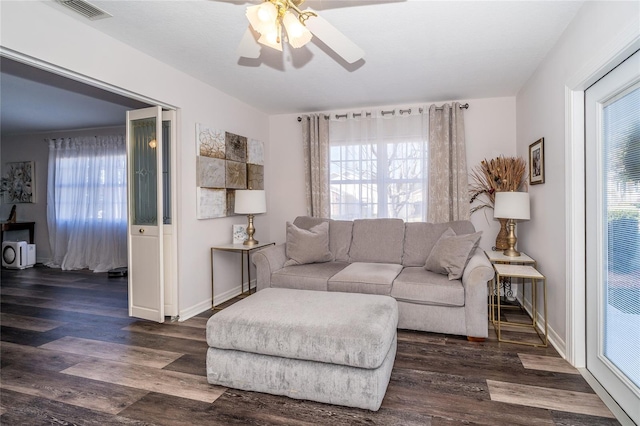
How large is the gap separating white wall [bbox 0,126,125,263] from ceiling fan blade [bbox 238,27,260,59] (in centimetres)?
614

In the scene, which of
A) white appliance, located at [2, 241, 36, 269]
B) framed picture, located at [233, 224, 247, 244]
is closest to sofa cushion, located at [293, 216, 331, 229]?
framed picture, located at [233, 224, 247, 244]

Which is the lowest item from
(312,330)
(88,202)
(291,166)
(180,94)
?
(312,330)

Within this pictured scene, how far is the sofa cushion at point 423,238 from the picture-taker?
384cm

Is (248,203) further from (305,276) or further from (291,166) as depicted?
(291,166)

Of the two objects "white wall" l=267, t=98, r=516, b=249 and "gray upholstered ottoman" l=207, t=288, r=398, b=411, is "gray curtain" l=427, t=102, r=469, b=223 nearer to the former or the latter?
"white wall" l=267, t=98, r=516, b=249

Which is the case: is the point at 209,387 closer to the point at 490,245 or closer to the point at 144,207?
the point at 144,207

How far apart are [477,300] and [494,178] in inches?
70.3

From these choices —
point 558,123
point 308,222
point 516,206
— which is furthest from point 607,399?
point 308,222

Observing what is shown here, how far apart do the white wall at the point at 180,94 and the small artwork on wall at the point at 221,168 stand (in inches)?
3.4

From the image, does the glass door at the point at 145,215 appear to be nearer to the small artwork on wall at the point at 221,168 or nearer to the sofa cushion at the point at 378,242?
the small artwork on wall at the point at 221,168

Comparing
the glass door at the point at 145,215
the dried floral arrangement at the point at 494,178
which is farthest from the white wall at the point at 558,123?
the glass door at the point at 145,215

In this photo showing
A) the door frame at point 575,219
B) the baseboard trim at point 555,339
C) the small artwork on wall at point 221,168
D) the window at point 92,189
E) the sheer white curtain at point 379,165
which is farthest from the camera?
the window at point 92,189

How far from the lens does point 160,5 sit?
230 cm

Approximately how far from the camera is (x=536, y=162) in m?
3.32
